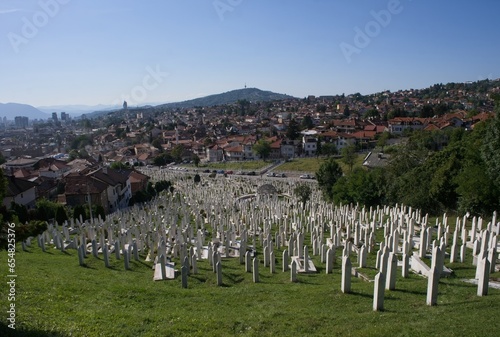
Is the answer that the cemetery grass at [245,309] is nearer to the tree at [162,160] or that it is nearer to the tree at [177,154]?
the tree at [162,160]

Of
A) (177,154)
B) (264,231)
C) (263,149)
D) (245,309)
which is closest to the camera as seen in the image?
(245,309)

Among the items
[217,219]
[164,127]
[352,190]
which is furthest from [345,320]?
[164,127]

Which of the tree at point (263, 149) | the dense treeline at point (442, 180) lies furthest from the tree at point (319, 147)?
the dense treeline at point (442, 180)

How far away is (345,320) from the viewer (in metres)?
6.72

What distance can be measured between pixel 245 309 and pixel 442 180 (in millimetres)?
17937

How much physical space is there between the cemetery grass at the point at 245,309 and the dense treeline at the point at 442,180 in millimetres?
8960

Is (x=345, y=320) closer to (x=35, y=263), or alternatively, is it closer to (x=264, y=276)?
(x=264, y=276)

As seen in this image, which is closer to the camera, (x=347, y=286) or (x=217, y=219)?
(x=347, y=286)

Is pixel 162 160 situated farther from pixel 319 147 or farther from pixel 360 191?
pixel 360 191

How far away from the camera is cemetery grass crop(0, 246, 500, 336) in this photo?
6398 mm

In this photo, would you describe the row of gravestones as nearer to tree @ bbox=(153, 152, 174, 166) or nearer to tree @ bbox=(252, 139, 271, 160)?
tree @ bbox=(252, 139, 271, 160)

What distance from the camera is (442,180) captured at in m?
21.6

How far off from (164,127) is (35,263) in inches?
4897

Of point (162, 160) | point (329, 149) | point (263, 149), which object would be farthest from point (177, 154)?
point (329, 149)
